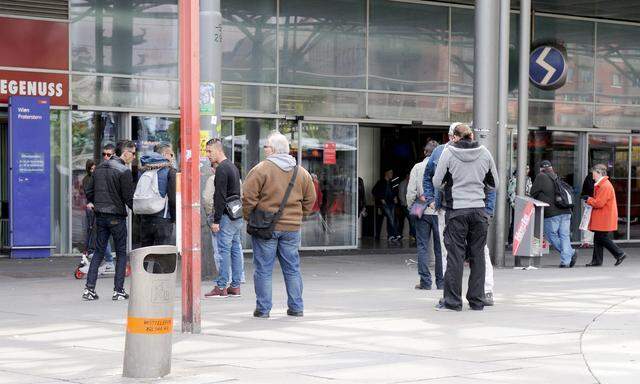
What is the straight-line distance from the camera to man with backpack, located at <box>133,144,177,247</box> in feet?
40.4

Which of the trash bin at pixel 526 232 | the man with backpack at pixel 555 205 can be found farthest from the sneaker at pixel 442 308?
the man with backpack at pixel 555 205

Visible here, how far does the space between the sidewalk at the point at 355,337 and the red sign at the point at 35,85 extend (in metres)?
4.36

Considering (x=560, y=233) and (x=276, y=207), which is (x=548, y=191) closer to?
(x=560, y=233)

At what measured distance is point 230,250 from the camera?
39.5ft

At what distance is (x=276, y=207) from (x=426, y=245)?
3187mm

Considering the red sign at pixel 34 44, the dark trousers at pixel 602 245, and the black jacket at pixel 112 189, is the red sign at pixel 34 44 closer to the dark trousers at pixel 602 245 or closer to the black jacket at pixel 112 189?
the black jacket at pixel 112 189

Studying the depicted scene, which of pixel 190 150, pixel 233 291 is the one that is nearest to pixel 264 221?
pixel 190 150

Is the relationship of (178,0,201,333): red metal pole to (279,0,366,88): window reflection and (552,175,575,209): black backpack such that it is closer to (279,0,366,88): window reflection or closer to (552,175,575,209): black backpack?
(552,175,575,209): black backpack

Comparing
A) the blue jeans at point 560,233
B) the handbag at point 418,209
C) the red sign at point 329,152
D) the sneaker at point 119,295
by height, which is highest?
the red sign at point 329,152

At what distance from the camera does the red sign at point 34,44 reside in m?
17.8

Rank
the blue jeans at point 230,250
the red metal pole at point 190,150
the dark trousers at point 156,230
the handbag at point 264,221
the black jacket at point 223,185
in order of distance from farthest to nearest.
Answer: the dark trousers at point 156,230
the blue jeans at point 230,250
the black jacket at point 223,185
the handbag at point 264,221
the red metal pole at point 190,150

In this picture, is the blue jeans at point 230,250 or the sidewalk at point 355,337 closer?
the sidewalk at point 355,337

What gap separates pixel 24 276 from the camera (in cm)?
1506

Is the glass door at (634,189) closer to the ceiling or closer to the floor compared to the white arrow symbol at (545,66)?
closer to the floor
